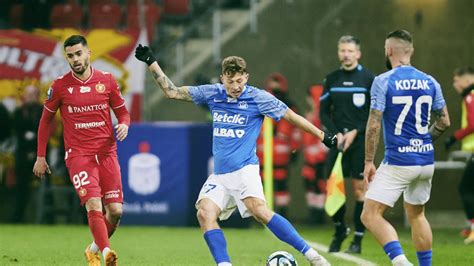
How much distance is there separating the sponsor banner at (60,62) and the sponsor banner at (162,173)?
1.24 metres

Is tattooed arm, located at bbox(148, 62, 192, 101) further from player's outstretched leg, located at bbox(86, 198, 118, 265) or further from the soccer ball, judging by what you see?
the soccer ball

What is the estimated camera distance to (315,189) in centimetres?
1869

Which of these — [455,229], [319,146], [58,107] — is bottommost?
[455,229]

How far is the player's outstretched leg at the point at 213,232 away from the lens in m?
9.13

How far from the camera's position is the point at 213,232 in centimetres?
Answer: 920

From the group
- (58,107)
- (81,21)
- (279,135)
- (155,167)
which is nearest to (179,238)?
(155,167)

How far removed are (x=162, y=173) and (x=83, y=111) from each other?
769 cm

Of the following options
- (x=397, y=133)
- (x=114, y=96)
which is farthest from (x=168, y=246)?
(x=397, y=133)

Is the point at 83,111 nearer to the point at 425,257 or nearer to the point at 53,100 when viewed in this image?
the point at 53,100

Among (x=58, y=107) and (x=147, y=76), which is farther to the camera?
(x=147, y=76)

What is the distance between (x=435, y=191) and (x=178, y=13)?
6.09 metres

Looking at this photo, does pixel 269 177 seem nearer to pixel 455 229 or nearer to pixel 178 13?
pixel 455 229

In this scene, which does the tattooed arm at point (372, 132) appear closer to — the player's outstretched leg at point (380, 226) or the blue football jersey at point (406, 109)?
the blue football jersey at point (406, 109)

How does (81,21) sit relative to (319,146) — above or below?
above
